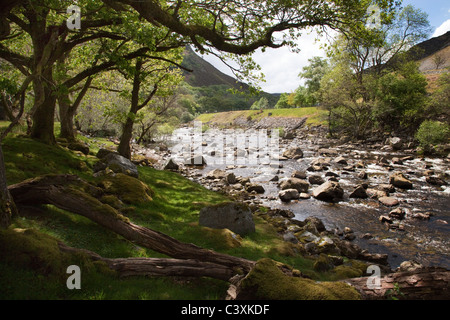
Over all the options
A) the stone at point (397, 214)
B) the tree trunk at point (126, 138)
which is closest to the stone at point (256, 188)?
the stone at point (397, 214)

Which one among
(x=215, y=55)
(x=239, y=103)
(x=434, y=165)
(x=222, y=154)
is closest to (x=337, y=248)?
(x=215, y=55)

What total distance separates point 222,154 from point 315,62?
2452 inches

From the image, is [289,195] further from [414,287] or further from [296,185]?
[414,287]

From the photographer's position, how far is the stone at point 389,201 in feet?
57.8

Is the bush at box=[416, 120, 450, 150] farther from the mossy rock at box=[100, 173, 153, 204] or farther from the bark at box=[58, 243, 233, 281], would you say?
the bark at box=[58, 243, 233, 281]

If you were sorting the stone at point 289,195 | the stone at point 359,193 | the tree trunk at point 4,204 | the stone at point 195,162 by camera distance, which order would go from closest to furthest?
the tree trunk at point 4,204
the stone at point 359,193
the stone at point 289,195
the stone at point 195,162

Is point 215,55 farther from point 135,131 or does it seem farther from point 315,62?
point 315,62

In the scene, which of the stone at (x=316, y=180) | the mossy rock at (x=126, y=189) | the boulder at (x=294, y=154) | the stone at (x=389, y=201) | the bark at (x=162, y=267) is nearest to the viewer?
the bark at (x=162, y=267)

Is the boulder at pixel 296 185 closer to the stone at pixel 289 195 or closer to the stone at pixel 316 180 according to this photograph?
the stone at pixel 289 195

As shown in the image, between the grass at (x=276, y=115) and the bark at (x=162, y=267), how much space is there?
184 feet

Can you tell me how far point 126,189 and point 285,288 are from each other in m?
10.0

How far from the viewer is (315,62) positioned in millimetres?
85000

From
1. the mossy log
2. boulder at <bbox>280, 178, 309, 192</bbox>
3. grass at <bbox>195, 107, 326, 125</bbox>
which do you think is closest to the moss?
the mossy log

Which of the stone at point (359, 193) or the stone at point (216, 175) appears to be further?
the stone at point (216, 175)
